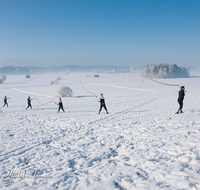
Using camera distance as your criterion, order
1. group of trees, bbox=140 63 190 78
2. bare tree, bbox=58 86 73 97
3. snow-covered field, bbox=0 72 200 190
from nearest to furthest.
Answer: snow-covered field, bbox=0 72 200 190 < bare tree, bbox=58 86 73 97 < group of trees, bbox=140 63 190 78

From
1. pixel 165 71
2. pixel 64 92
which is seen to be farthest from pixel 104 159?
pixel 165 71

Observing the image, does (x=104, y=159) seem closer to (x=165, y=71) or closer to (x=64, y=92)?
(x=64, y=92)

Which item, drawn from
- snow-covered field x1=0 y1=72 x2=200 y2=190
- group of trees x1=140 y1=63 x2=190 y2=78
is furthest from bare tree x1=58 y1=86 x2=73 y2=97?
group of trees x1=140 y1=63 x2=190 y2=78

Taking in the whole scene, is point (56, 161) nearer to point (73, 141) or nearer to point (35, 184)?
point (35, 184)

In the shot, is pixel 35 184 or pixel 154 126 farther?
pixel 154 126

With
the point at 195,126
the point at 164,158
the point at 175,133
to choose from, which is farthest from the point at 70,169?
the point at 195,126

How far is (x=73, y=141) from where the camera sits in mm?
7453

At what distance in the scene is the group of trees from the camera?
108 metres

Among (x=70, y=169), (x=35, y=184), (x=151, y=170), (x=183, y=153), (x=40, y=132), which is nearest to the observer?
(x=35, y=184)

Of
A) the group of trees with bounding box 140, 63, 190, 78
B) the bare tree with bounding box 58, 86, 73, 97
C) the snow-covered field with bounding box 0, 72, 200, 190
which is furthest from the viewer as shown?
the group of trees with bounding box 140, 63, 190, 78

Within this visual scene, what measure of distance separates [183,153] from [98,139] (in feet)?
13.0

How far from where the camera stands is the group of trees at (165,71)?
353 feet

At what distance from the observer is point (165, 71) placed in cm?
10731

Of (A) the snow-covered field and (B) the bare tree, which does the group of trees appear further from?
(A) the snow-covered field
